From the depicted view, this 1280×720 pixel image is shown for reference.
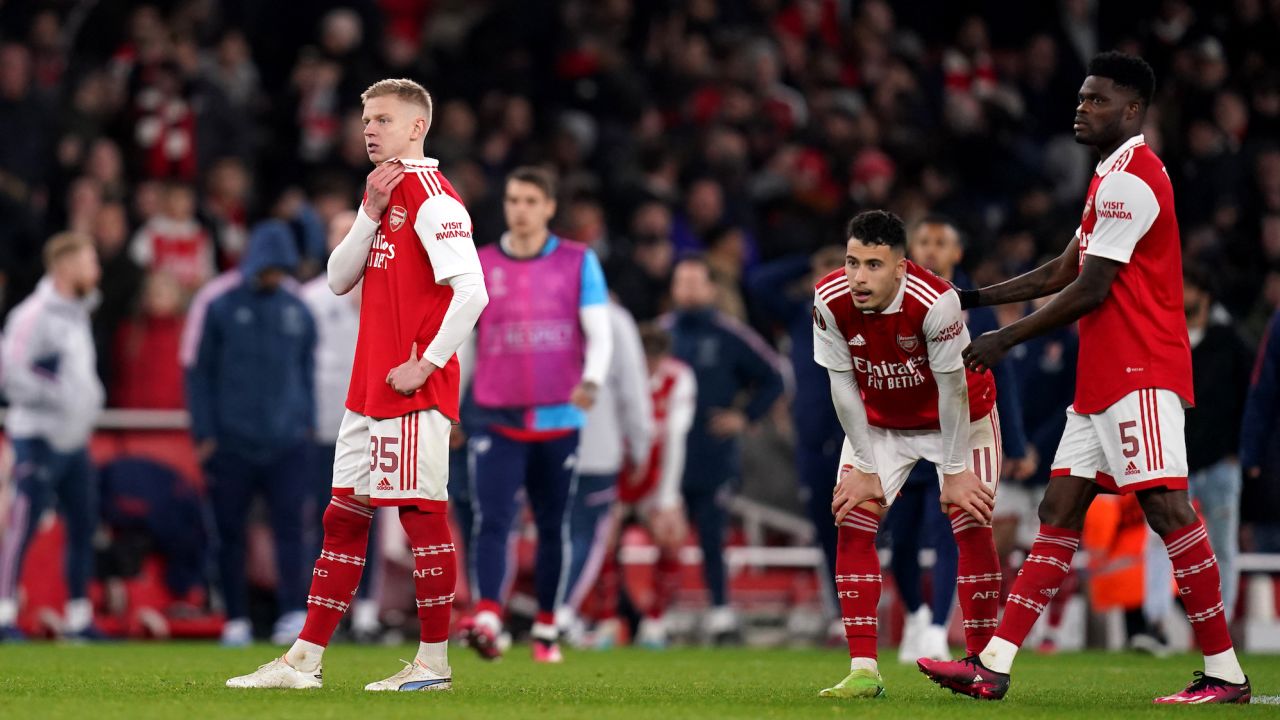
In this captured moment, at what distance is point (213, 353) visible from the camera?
42.2 ft

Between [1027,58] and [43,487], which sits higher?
[1027,58]

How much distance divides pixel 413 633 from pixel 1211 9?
1106 centimetres

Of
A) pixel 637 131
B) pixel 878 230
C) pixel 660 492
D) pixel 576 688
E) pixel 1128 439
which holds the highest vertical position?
pixel 637 131

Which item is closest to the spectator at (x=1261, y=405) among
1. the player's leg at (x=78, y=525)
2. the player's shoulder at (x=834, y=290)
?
the player's shoulder at (x=834, y=290)

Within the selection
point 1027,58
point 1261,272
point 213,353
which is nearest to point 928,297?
point 213,353

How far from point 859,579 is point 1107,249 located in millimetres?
1604

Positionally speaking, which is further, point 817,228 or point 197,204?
point 817,228

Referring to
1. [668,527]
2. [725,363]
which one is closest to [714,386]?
[725,363]

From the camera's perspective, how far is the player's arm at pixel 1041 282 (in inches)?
292

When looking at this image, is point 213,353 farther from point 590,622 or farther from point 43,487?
point 590,622

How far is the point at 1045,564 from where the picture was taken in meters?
7.13

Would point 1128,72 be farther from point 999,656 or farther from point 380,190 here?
point 380,190

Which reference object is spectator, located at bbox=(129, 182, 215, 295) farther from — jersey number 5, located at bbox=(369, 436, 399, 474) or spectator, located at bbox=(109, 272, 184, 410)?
jersey number 5, located at bbox=(369, 436, 399, 474)

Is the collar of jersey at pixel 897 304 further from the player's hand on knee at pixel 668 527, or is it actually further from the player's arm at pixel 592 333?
the player's hand on knee at pixel 668 527
